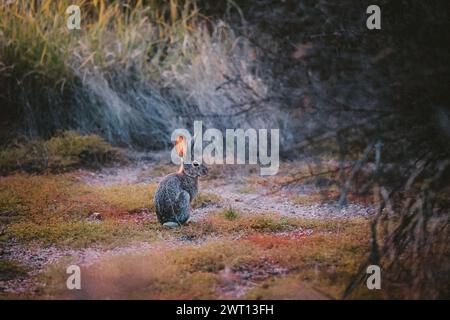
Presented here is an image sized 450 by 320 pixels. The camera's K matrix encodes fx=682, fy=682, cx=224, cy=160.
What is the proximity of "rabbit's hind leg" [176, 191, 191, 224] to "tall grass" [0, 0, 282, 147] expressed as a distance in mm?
2309

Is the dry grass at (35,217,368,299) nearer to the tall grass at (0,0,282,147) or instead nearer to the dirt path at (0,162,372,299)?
the dirt path at (0,162,372,299)

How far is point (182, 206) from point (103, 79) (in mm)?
3062

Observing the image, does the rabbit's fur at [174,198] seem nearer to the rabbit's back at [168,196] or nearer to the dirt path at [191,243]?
the rabbit's back at [168,196]

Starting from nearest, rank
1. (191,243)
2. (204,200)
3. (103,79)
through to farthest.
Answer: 1. (191,243)
2. (204,200)
3. (103,79)

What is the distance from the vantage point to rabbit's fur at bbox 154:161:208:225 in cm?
542

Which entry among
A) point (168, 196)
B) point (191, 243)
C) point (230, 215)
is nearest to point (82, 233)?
point (168, 196)

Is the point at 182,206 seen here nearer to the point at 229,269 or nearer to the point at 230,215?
the point at 230,215

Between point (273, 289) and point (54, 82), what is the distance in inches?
184

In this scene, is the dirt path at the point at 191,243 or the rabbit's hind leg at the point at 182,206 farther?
the rabbit's hind leg at the point at 182,206

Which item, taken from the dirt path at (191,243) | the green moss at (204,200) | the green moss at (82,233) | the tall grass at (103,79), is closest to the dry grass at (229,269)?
the dirt path at (191,243)

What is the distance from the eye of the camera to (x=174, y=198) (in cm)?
541

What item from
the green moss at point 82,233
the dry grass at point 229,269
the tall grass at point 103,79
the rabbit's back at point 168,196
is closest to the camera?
the dry grass at point 229,269

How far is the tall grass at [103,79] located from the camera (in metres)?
7.93

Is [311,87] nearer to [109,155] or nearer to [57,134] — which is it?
[109,155]
